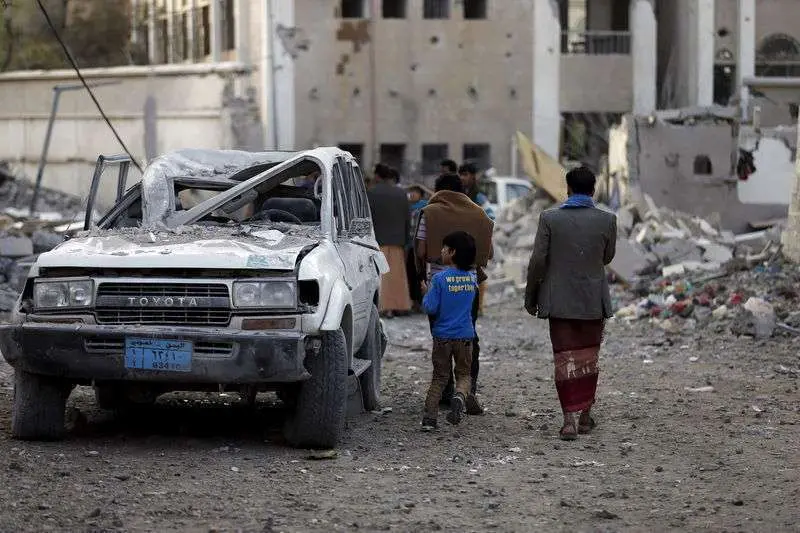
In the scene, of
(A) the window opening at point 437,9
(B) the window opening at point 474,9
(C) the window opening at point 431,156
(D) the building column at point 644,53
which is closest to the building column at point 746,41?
(D) the building column at point 644,53

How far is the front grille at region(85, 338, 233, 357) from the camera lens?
7867 mm

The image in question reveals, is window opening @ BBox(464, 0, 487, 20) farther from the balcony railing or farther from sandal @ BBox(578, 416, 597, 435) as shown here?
sandal @ BBox(578, 416, 597, 435)

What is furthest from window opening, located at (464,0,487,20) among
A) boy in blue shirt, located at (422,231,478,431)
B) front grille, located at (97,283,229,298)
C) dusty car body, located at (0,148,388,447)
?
front grille, located at (97,283,229,298)

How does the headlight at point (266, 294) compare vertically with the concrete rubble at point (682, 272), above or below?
above

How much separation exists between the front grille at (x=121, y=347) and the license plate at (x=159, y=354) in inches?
1.7

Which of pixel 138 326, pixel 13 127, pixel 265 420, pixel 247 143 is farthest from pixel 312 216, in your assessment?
pixel 13 127

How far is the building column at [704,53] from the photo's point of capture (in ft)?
130

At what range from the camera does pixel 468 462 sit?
8.20 m

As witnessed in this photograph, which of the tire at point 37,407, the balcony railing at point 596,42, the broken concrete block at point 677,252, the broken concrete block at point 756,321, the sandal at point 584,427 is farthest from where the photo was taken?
the balcony railing at point 596,42

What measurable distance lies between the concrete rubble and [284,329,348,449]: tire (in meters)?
7.58

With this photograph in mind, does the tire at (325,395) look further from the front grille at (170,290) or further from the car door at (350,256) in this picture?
the car door at (350,256)

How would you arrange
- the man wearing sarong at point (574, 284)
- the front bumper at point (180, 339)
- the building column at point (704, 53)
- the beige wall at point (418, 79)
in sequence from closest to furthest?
the front bumper at point (180, 339), the man wearing sarong at point (574, 284), the beige wall at point (418, 79), the building column at point (704, 53)

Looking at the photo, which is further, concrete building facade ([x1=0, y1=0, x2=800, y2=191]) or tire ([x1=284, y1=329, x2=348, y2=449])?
concrete building facade ([x1=0, y1=0, x2=800, y2=191])

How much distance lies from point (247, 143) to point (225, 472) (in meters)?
30.1
